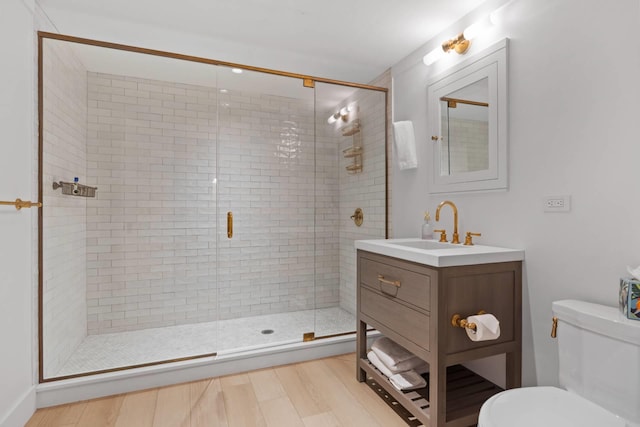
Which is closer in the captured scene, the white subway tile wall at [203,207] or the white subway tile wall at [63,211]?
the white subway tile wall at [63,211]

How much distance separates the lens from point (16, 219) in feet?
5.72

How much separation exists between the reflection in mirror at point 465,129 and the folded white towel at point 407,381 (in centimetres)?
131

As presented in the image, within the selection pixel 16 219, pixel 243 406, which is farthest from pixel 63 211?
pixel 243 406

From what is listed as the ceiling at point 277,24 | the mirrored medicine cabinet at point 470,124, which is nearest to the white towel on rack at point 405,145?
the mirrored medicine cabinet at point 470,124

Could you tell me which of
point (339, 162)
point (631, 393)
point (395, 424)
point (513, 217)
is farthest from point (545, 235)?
point (339, 162)

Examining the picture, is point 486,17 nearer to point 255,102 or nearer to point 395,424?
point 255,102

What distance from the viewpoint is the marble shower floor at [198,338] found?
2266 millimetres

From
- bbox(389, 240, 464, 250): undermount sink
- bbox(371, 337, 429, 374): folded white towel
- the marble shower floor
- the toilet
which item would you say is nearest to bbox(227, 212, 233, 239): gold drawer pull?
the marble shower floor

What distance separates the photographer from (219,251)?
274 cm

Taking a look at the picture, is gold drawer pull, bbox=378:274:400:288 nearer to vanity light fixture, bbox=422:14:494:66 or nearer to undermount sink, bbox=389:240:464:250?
undermount sink, bbox=389:240:464:250

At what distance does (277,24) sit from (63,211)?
192cm

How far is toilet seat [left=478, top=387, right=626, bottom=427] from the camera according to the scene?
1117mm

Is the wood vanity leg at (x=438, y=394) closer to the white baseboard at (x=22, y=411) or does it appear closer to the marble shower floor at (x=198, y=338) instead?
the marble shower floor at (x=198, y=338)

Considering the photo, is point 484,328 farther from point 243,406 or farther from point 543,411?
point 243,406
